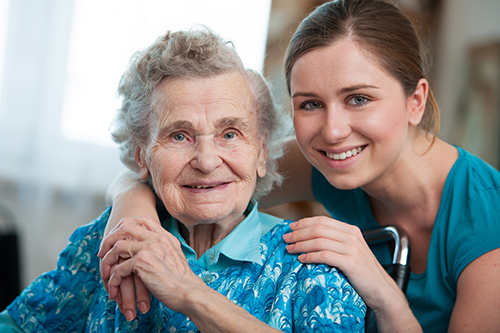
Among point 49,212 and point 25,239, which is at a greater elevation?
point 49,212

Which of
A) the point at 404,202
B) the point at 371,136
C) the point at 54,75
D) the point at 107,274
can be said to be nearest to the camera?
the point at 107,274

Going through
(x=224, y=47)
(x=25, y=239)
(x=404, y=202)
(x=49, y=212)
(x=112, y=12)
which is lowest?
(x=25, y=239)

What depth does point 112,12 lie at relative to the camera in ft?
9.79

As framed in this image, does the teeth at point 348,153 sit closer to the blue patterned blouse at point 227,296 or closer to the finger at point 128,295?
the blue patterned blouse at point 227,296

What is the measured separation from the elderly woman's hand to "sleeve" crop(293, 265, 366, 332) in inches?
10.4

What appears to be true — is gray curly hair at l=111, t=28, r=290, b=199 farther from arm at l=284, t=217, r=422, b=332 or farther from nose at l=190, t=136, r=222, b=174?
arm at l=284, t=217, r=422, b=332

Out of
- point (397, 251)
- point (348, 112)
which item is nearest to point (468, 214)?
point (397, 251)

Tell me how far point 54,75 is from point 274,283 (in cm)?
235

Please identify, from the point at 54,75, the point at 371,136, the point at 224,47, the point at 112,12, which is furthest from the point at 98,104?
the point at 371,136

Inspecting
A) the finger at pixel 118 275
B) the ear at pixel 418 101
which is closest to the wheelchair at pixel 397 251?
the ear at pixel 418 101

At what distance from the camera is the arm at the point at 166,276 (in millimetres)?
977

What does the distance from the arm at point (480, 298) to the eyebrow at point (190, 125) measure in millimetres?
805

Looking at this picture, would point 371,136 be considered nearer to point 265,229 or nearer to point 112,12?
point 265,229

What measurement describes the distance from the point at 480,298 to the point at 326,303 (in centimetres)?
53
